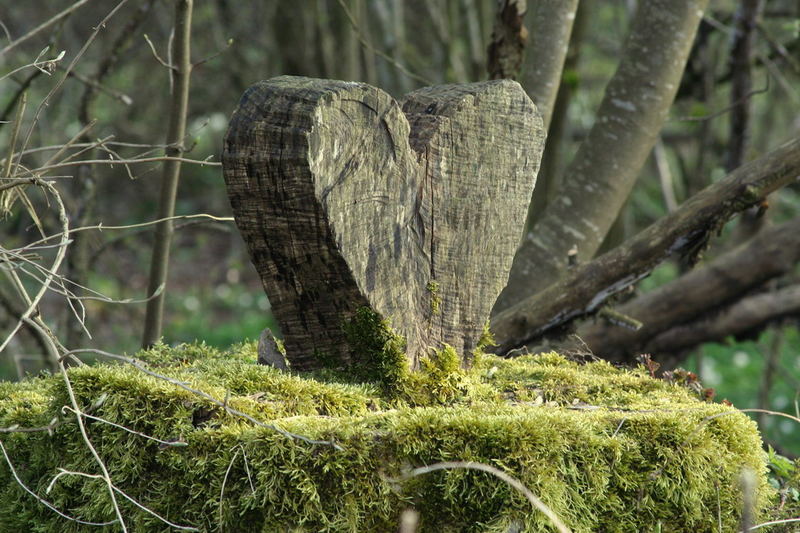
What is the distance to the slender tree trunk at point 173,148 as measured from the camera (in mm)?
3266

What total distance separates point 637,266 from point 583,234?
0.54 meters

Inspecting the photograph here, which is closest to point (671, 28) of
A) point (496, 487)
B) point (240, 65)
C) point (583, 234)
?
point (583, 234)

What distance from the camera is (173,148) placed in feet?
11.2

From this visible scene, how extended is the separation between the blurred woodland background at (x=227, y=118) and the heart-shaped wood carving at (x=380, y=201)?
0.43 m

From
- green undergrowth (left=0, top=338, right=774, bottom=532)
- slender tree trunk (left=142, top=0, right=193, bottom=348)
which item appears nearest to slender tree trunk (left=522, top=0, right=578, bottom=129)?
slender tree trunk (left=142, top=0, right=193, bottom=348)

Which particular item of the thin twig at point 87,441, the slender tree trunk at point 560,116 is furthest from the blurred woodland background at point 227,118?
the thin twig at point 87,441

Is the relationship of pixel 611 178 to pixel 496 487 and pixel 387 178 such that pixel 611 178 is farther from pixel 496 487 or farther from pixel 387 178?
pixel 496 487

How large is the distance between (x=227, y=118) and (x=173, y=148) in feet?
23.5

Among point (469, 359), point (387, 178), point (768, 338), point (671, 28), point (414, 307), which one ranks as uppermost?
point (671, 28)

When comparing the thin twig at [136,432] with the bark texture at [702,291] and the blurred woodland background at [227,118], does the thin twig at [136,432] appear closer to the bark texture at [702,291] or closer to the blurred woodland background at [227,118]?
the blurred woodland background at [227,118]

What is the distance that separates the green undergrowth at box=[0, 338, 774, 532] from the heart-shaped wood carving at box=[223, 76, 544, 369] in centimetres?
24

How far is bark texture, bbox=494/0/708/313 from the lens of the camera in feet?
12.2

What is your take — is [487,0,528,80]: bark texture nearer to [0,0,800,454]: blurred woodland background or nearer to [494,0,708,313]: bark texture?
[0,0,800,454]: blurred woodland background

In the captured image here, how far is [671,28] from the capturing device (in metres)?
3.71
